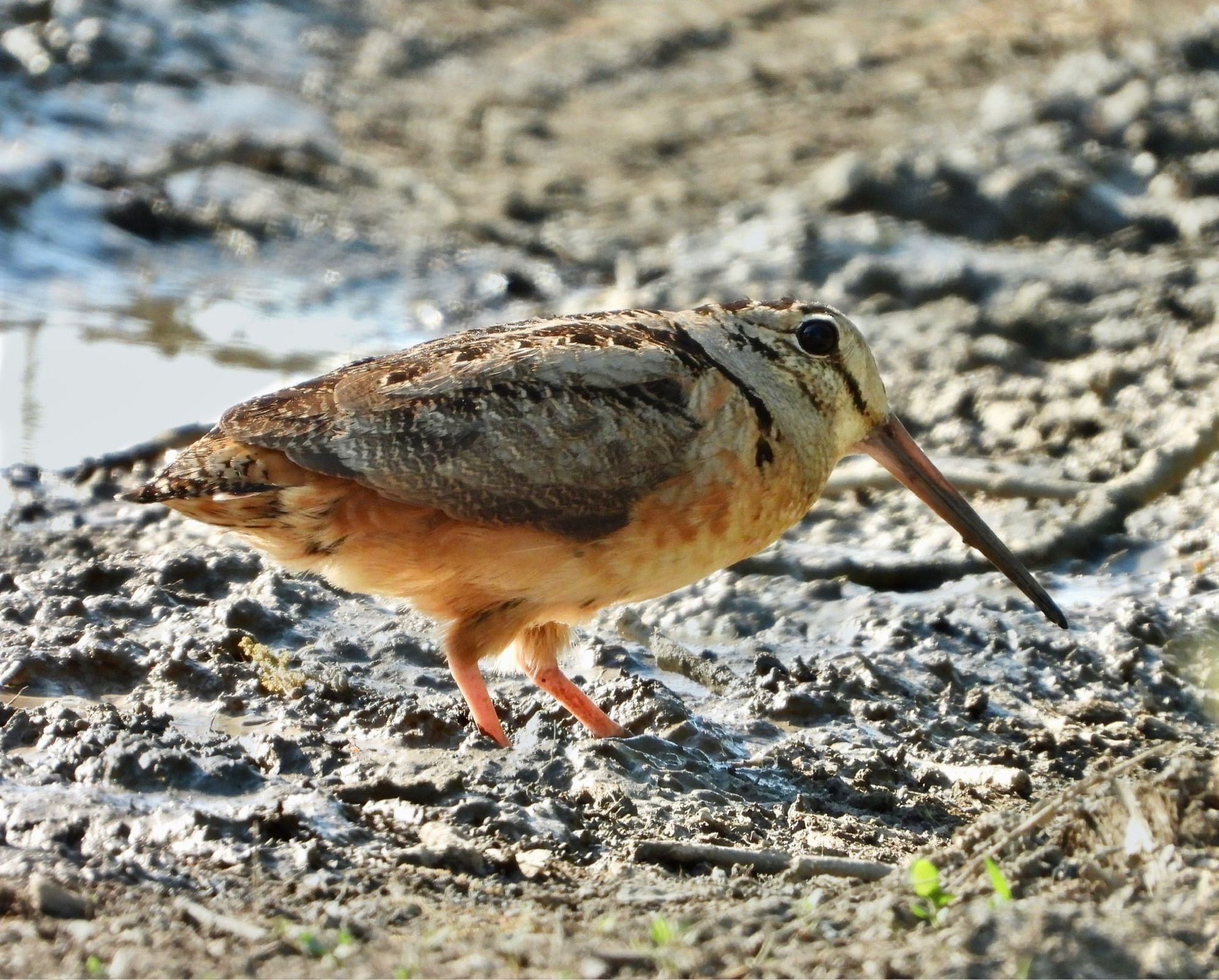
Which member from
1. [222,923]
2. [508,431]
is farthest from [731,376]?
[222,923]

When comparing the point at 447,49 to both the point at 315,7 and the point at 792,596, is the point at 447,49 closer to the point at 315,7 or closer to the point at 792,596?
the point at 315,7

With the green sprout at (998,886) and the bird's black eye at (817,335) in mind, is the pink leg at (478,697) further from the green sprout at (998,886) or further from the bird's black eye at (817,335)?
the green sprout at (998,886)

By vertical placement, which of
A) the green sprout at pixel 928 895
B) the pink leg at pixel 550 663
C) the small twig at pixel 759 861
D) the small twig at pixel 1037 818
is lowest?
the pink leg at pixel 550 663

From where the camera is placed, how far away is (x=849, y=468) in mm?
6676

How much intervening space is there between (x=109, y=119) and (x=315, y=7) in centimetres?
275

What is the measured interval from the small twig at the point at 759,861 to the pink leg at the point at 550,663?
0.87m

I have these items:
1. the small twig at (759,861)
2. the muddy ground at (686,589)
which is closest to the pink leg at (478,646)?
the muddy ground at (686,589)

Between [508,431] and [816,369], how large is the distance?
1.02m

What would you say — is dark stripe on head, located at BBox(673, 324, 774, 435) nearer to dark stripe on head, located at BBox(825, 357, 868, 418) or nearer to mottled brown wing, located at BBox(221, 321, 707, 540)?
mottled brown wing, located at BBox(221, 321, 707, 540)

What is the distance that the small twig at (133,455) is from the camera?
256 inches

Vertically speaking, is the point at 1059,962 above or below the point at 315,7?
above

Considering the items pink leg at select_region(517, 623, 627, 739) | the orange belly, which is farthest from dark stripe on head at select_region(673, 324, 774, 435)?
pink leg at select_region(517, 623, 627, 739)

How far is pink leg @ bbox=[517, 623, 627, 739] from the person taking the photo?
4801 mm

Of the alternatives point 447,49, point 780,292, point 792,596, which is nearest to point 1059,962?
point 792,596
